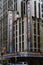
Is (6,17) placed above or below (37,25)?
above

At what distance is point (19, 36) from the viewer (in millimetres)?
14203

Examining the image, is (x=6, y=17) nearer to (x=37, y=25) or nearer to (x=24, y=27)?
(x=24, y=27)

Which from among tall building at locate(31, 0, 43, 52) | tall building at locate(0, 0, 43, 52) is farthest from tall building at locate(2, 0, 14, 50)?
tall building at locate(31, 0, 43, 52)

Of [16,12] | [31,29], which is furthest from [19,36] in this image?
[16,12]

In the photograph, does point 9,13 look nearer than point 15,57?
No

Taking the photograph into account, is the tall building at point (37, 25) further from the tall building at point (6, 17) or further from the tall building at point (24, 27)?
the tall building at point (6, 17)

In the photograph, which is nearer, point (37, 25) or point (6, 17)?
point (37, 25)

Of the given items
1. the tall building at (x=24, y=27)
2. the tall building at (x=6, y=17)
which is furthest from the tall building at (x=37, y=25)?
the tall building at (x=6, y=17)

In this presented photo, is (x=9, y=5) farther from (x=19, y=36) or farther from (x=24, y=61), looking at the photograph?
(x=24, y=61)

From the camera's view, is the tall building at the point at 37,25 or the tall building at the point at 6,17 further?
the tall building at the point at 6,17

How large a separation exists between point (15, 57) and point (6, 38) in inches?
81.3

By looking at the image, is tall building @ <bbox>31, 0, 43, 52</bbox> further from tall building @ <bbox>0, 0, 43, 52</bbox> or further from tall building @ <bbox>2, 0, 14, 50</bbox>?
tall building @ <bbox>2, 0, 14, 50</bbox>

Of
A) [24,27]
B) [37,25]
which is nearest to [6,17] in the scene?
[24,27]

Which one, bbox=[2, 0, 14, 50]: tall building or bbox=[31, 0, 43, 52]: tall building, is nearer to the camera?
bbox=[31, 0, 43, 52]: tall building
